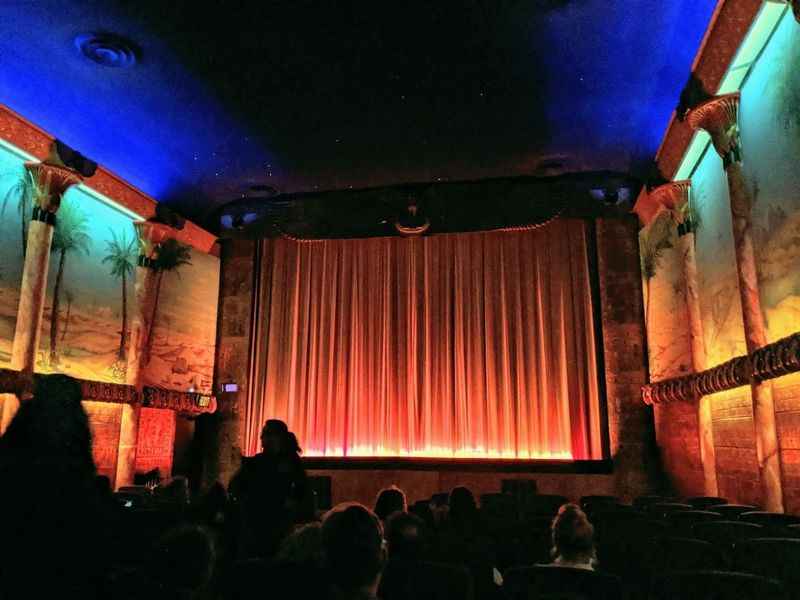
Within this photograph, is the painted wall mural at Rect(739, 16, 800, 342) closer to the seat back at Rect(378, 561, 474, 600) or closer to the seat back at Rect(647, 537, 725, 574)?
the seat back at Rect(647, 537, 725, 574)

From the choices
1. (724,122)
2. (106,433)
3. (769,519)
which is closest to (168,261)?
(106,433)

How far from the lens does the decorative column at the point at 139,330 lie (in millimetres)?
11281

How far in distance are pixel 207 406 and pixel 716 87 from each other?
35.6 feet

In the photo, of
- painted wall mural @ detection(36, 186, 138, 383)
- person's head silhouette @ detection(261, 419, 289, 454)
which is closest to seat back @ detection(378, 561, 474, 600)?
person's head silhouette @ detection(261, 419, 289, 454)

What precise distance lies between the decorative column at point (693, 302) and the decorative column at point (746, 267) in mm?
2202

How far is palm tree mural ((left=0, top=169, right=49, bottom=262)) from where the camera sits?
9490mm

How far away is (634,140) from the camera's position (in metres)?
10.9

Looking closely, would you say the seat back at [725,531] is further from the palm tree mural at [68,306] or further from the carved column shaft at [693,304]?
the palm tree mural at [68,306]

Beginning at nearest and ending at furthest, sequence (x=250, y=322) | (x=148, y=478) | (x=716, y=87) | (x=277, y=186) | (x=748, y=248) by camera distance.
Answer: (x=748, y=248)
(x=716, y=87)
(x=148, y=478)
(x=277, y=186)
(x=250, y=322)

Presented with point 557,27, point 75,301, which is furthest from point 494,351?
point 75,301

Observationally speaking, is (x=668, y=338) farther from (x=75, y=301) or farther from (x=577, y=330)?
(x=75, y=301)

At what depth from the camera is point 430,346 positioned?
1364 cm

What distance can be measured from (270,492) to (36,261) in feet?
24.2

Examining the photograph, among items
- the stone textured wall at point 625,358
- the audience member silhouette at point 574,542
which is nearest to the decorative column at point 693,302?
the stone textured wall at point 625,358
